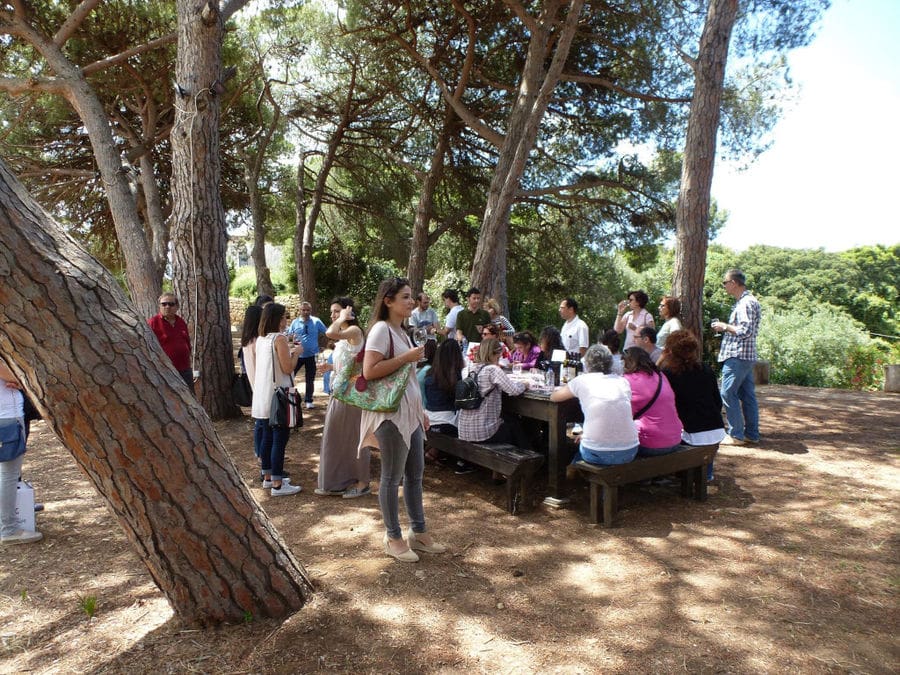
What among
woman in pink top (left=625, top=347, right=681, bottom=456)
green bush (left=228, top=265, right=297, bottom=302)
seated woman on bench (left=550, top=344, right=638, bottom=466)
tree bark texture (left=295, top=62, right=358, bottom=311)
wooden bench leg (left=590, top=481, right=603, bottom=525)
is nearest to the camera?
seated woman on bench (left=550, top=344, right=638, bottom=466)

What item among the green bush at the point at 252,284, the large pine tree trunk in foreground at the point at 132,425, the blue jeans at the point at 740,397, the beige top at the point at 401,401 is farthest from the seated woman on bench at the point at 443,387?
the green bush at the point at 252,284

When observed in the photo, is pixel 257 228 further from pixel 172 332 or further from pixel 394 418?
pixel 394 418

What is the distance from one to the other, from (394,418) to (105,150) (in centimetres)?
715

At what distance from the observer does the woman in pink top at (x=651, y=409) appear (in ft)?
13.5

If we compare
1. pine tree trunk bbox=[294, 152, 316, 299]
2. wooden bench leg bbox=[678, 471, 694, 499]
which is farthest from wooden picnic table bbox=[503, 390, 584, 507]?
pine tree trunk bbox=[294, 152, 316, 299]

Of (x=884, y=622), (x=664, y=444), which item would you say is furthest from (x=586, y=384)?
(x=884, y=622)

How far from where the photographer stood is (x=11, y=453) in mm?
3467

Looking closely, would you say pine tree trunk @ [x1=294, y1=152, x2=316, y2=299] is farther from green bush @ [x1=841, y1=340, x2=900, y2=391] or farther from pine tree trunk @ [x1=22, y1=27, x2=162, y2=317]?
green bush @ [x1=841, y1=340, x2=900, y2=391]

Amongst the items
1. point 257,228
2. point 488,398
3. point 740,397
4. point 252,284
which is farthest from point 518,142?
point 252,284

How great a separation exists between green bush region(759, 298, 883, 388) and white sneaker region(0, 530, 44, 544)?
1364 centimetres

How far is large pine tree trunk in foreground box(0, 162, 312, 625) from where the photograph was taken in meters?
1.98

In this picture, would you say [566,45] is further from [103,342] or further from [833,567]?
[103,342]

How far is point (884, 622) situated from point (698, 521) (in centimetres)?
132

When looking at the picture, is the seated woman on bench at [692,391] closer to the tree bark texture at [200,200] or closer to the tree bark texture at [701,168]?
the tree bark texture at [701,168]
